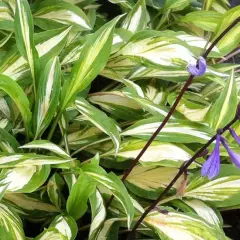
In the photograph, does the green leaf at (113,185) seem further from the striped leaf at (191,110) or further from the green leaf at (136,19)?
the green leaf at (136,19)

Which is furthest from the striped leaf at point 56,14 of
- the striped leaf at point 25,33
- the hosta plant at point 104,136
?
the striped leaf at point 25,33

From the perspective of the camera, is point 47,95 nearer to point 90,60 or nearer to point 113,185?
point 90,60

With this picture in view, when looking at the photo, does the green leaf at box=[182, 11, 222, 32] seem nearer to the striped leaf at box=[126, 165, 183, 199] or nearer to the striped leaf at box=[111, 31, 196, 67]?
the striped leaf at box=[111, 31, 196, 67]

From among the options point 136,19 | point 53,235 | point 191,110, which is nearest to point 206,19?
point 136,19

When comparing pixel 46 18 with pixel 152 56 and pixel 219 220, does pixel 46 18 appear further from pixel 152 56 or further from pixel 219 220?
pixel 219 220

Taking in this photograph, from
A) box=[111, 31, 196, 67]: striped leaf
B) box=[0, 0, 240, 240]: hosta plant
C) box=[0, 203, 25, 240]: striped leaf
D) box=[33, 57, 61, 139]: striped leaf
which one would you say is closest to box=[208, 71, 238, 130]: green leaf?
box=[0, 0, 240, 240]: hosta plant

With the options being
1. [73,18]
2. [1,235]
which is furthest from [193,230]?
[73,18]
